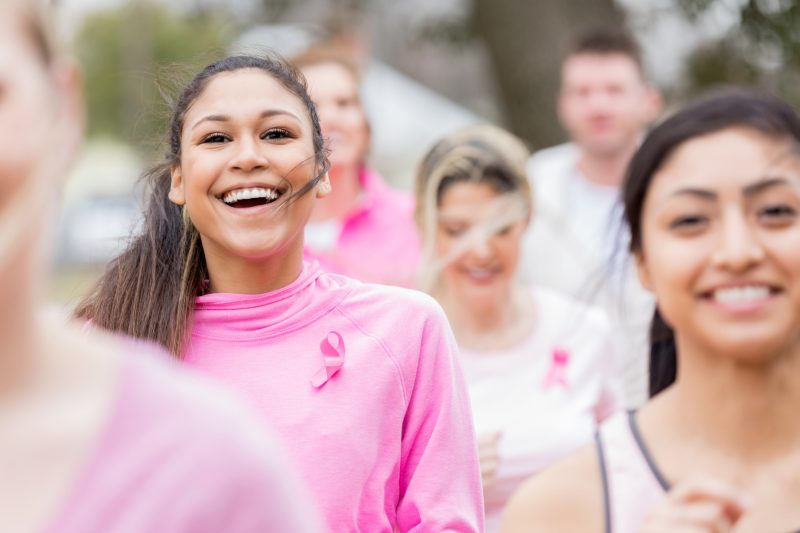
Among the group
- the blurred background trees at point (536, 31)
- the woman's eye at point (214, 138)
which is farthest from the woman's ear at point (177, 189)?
the blurred background trees at point (536, 31)

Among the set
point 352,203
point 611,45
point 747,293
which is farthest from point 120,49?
point 747,293

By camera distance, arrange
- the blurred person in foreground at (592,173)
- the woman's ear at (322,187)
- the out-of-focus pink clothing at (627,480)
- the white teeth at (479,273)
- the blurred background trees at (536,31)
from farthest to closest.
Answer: the blurred background trees at (536,31)
the blurred person in foreground at (592,173)
the white teeth at (479,273)
the woman's ear at (322,187)
the out-of-focus pink clothing at (627,480)

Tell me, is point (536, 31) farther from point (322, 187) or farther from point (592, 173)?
point (322, 187)

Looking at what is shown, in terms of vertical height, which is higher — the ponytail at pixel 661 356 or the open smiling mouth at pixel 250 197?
the open smiling mouth at pixel 250 197

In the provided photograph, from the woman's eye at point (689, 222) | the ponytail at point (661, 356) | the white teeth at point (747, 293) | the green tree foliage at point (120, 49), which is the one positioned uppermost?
the green tree foliage at point (120, 49)

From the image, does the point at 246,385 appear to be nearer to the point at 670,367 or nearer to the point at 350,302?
the point at 350,302

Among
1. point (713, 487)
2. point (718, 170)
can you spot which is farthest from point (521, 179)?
point (713, 487)

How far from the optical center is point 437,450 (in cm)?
316

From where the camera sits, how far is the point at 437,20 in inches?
478

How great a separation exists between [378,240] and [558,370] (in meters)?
1.17

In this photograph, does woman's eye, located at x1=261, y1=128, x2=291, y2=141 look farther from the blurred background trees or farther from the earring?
the blurred background trees

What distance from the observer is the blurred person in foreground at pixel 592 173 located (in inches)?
222

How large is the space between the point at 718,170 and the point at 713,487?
0.61m

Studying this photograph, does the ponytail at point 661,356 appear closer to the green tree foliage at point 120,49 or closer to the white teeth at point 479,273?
the white teeth at point 479,273
